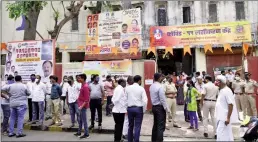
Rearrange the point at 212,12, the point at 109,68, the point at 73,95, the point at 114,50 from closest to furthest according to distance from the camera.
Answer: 1. the point at 73,95
2. the point at 109,68
3. the point at 114,50
4. the point at 212,12

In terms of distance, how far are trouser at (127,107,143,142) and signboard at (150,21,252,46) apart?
7312 millimetres

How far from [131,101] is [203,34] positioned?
7460mm

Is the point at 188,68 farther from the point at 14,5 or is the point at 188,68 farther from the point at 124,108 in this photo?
the point at 124,108

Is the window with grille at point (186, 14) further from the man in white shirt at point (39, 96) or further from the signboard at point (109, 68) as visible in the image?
the man in white shirt at point (39, 96)

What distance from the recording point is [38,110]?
10852 millimetres

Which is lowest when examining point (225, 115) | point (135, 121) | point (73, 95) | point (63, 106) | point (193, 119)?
point (193, 119)

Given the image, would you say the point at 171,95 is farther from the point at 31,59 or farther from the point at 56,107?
the point at 31,59

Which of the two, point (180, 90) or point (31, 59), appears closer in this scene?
point (31, 59)

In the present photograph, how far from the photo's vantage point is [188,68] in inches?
845

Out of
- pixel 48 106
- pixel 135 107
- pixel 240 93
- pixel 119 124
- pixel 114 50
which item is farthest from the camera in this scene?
pixel 114 50

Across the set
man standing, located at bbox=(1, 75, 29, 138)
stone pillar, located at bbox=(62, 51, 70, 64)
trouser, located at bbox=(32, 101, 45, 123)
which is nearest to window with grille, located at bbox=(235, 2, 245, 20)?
stone pillar, located at bbox=(62, 51, 70, 64)

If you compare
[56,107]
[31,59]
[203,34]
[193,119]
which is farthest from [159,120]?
[31,59]

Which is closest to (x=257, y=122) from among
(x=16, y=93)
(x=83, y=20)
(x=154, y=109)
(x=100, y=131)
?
(x=154, y=109)

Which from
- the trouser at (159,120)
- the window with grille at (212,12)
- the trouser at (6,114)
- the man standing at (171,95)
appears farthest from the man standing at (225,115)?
the window with grille at (212,12)
